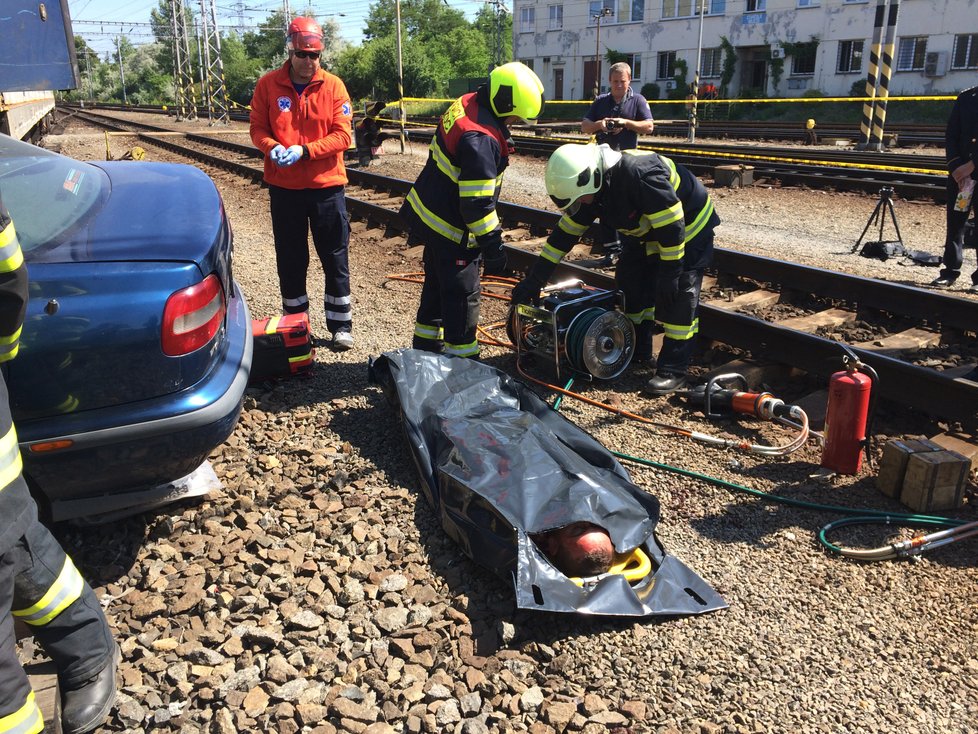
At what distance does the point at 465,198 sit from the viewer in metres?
4.49

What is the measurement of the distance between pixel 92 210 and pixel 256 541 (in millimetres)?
1599

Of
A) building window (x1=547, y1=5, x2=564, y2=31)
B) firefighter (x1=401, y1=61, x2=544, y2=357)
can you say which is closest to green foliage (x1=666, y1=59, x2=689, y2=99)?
building window (x1=547, y1=5, x2=564, y2=31)

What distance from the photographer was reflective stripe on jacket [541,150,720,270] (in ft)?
15.6

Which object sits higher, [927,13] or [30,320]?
[927,13]

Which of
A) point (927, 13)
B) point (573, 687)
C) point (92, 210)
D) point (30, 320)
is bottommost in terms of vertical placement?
point (573, 687)

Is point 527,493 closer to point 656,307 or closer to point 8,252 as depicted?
point 8,252

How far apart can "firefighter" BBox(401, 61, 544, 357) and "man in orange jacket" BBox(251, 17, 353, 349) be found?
2.35 feet

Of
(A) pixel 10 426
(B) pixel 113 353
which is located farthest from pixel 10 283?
(B) pixel 113 353

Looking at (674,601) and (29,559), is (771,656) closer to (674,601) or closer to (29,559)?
(674,601)

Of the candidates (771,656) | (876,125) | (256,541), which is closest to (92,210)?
(256,541)

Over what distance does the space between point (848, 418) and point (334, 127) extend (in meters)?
3.67

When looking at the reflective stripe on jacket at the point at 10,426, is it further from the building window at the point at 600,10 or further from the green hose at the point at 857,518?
the building window at the point at 600,10

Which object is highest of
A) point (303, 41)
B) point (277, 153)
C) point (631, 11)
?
point (631, 11)

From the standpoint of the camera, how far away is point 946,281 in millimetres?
7305
